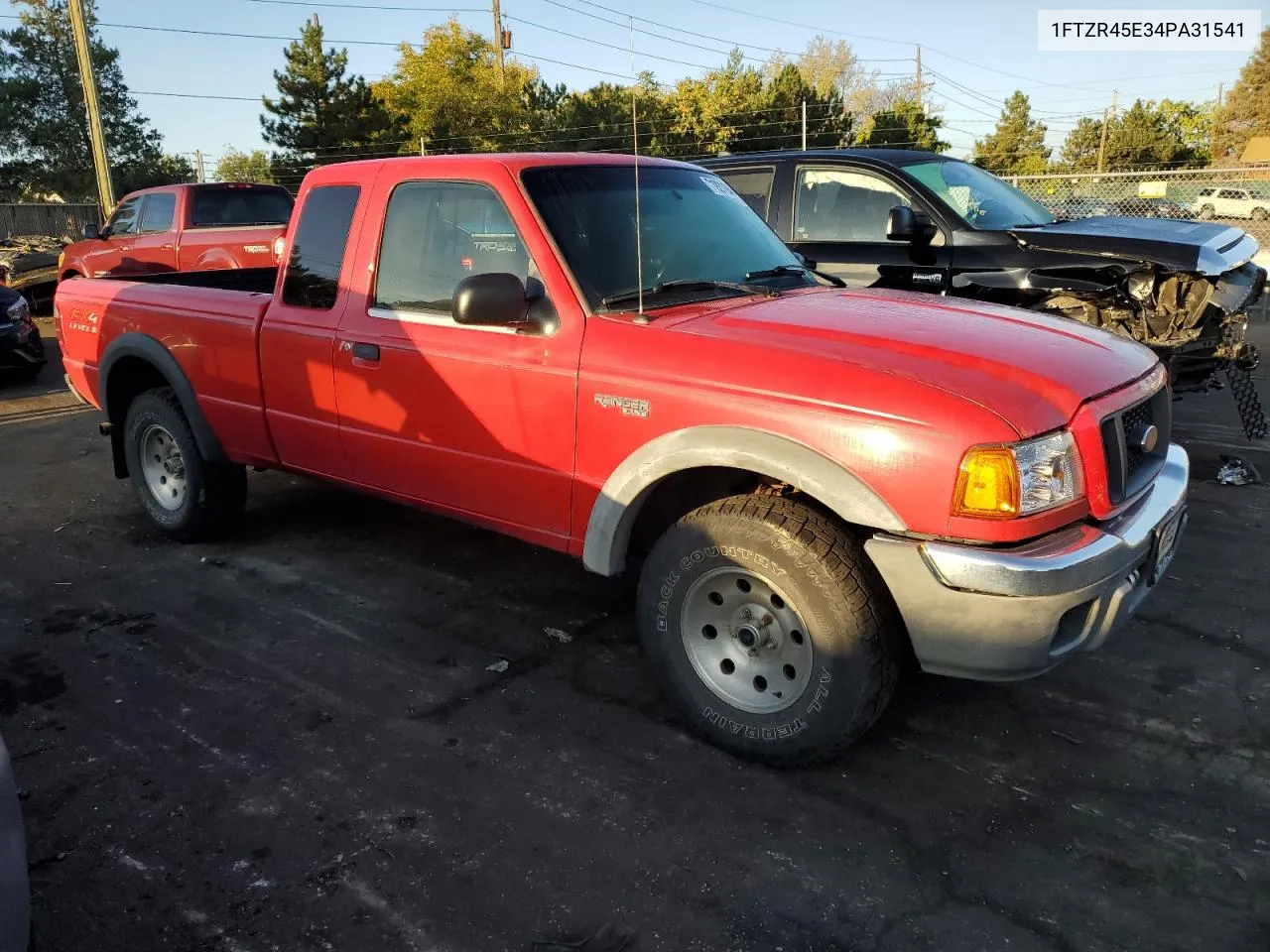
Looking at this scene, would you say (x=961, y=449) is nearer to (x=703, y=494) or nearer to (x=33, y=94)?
(x=703, y=494)

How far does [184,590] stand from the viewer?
4648mm

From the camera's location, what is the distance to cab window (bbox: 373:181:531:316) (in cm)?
363

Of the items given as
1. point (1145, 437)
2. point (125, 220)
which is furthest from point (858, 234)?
point (125, 220)

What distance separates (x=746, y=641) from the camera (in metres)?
3.11

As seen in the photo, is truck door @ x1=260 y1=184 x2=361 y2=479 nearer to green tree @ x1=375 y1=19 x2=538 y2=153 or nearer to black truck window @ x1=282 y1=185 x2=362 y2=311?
black truck window @ x1=282 y1=185 x2=362 y2=311

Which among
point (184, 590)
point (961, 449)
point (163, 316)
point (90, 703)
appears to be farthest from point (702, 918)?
point (163, 316)

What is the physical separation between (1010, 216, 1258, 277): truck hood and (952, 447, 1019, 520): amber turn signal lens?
13.8ft

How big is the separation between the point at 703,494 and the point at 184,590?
284 centimetres

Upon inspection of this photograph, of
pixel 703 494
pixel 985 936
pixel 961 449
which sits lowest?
pixel 985 936

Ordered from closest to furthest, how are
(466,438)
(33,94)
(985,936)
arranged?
(985,936), (466,438), (33,94)

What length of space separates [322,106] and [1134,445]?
4632 cm

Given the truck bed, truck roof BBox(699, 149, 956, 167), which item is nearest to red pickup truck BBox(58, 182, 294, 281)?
the truck bed

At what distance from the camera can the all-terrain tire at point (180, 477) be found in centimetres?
505

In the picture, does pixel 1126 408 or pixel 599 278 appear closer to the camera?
pixel 1126 408
